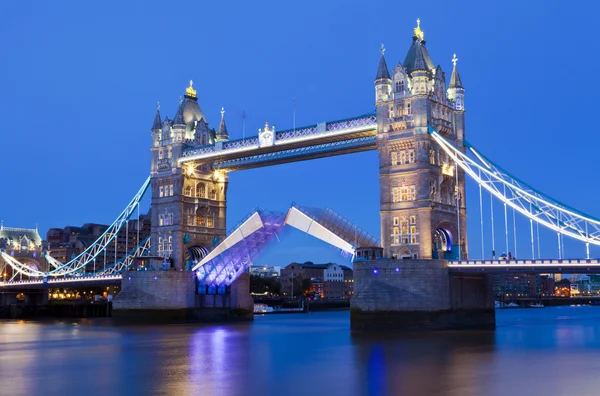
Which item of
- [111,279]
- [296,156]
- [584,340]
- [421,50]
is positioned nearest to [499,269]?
[584,340]

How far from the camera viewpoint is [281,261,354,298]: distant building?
474ft

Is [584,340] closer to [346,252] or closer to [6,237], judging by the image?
[346,252]

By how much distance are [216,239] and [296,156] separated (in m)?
13.3

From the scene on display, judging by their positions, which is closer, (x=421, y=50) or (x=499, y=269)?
(x=499, y=269)

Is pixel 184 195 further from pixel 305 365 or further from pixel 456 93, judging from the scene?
pixel 305 365

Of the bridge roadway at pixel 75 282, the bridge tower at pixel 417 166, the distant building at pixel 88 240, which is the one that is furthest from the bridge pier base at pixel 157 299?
the distant building at pixel 88 240

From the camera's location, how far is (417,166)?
48.7 m

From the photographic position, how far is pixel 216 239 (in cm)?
6638

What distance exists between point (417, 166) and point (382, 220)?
4311 millimetres

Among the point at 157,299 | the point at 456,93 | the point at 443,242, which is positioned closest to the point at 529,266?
the point at 443,242

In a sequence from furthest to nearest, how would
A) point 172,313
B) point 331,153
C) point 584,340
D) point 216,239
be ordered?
point 216,239
point 172,313
point 331,153
point 584,340

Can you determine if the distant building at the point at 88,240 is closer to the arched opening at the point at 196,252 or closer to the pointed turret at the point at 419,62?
the arched opening at the point at 196,252

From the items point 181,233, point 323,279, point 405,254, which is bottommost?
point 323,279

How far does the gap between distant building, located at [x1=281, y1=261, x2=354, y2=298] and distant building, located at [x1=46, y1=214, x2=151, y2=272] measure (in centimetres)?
2936
